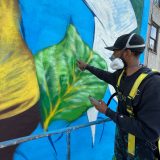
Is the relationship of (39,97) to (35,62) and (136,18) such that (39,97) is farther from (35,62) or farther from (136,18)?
(136,18)

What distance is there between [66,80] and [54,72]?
9.1 inches

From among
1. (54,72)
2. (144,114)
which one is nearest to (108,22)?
(54,72)

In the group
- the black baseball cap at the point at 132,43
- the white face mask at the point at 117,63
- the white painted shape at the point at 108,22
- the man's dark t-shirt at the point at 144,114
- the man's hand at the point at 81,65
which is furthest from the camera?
the white painted shape at the point at 108,22

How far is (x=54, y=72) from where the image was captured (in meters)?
3.30

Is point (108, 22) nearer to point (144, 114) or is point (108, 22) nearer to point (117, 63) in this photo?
point (117, 63)

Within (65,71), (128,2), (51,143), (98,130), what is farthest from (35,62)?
(128,2)

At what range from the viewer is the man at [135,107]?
8.91ft

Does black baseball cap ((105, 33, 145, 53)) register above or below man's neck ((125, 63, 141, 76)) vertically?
above

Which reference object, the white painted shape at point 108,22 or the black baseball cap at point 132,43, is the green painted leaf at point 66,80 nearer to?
the white painted shape at point 108,22

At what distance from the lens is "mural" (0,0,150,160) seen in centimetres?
276

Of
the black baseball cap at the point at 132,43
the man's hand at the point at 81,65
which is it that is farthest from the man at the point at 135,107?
the man's hand at the point at 81,65

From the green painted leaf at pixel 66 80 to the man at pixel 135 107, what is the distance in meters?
0.52

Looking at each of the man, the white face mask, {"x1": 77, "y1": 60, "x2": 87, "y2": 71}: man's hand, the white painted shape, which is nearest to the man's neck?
the man

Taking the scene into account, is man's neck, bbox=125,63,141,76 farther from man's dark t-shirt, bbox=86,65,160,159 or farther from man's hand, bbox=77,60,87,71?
man's hand, bbox=77,60,87,71
